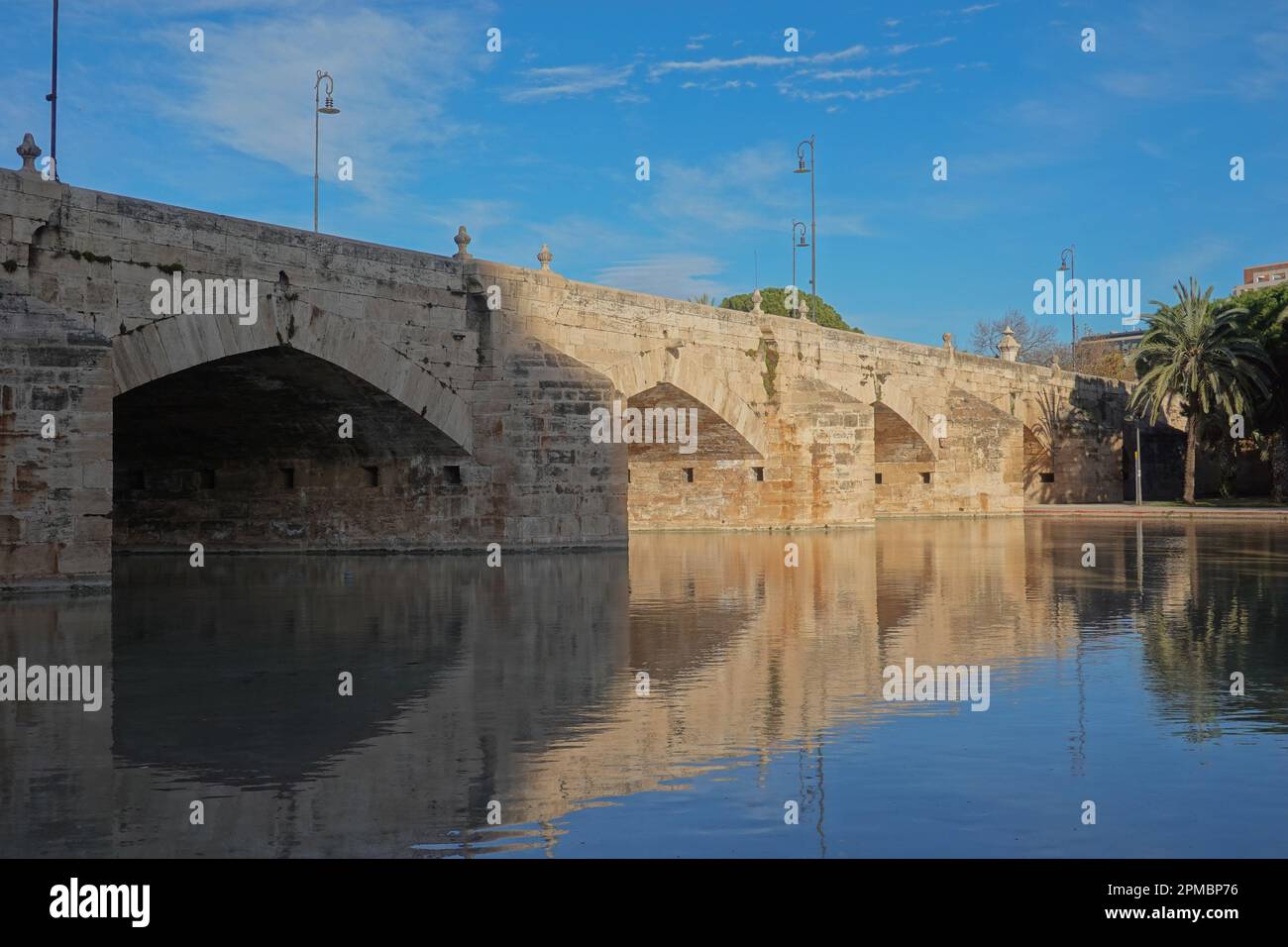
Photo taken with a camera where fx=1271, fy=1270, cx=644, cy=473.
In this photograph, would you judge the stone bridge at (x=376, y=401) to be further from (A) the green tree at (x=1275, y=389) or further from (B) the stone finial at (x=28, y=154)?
(A) the green tree at (x=1275, y=389)

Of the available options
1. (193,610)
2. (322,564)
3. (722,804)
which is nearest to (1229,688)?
(722,804)

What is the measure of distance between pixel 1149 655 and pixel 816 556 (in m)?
10.2

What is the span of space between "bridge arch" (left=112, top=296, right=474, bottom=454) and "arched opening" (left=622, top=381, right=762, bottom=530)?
7.56m

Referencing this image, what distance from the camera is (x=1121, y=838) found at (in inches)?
163

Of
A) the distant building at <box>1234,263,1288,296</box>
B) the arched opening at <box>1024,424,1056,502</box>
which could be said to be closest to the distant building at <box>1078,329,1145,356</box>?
the distant building at <box>1234,263,1288,296</box>

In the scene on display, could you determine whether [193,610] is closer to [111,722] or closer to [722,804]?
[111,722]

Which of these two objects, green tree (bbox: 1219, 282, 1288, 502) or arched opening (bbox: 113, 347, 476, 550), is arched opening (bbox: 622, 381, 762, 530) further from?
green tree (bbox: 1219, 282, 1288, 502)

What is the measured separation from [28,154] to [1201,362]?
3044cm

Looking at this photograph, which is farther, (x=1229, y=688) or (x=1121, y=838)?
(x=1229, y=688)

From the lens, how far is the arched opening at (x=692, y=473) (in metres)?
26.2

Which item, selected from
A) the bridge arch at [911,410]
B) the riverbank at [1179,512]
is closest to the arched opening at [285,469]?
the bridge arch at [911,410]

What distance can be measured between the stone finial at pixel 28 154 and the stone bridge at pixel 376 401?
4 cm

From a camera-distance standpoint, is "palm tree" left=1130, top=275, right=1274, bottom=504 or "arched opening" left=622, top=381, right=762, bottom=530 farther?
"palm tree" left=1130, top=275, right=1274, bottom=504

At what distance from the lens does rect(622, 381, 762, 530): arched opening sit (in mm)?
26188
